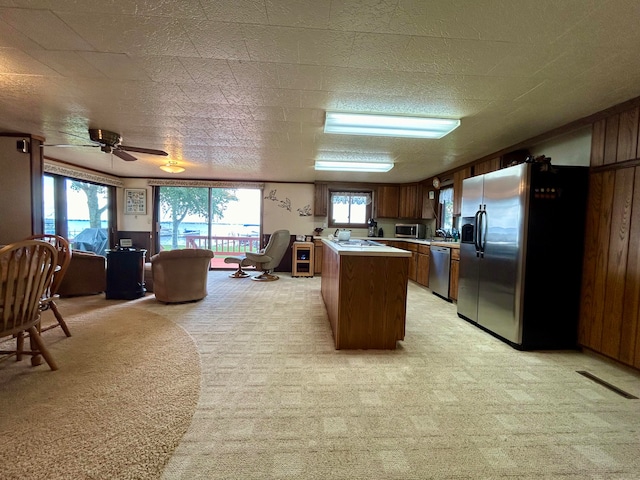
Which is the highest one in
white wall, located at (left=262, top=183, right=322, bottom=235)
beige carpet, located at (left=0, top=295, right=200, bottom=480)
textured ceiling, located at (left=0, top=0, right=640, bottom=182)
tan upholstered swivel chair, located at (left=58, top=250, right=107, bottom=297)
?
textured ceiling, located at (left=0, top=0, right=640, bottom=182)

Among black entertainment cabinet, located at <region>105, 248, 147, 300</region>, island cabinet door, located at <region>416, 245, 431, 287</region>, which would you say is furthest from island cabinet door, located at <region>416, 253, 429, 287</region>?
black entertainment cabinet, located at <region>105, 248, 147, 300</region>

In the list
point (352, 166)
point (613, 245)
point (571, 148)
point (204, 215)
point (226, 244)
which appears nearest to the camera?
point (613, 245)

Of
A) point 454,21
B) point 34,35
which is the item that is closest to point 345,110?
point 454,21

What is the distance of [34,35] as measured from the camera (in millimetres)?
1599

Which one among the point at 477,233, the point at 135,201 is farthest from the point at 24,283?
the point at 135,201

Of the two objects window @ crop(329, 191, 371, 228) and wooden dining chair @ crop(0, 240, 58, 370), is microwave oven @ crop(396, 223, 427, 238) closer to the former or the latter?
window @ crop(329, 191, 371, 228)

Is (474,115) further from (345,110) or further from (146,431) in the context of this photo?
(146,431)

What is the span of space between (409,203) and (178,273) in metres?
5.00

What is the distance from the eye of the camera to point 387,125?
2.72 m

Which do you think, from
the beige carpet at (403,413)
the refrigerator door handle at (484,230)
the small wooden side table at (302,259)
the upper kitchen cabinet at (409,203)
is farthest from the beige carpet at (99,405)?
the upper kitchen cabinet at (409,203)

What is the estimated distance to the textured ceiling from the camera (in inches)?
54.7

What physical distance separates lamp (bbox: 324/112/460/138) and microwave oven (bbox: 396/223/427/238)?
349cm

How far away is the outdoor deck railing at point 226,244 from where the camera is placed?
7.10m

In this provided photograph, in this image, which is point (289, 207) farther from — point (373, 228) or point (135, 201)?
point (135, 201)
